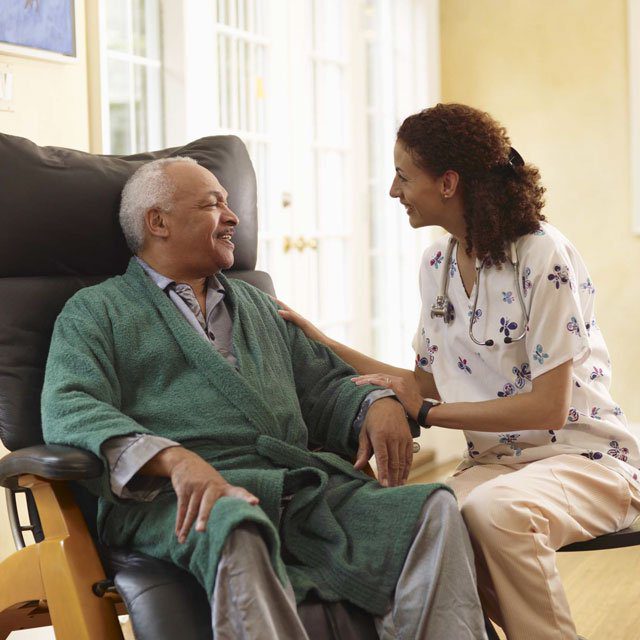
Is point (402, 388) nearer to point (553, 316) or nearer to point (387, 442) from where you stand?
point (387, 442)

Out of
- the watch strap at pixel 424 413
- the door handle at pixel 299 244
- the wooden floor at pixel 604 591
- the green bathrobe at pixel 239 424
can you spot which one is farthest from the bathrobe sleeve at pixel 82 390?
the door handle at pixel 299 244

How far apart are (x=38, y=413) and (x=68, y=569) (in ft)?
1.19

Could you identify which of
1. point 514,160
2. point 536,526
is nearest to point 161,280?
point 514,160

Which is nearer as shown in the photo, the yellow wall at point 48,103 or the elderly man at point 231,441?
the elderly man at point 231,441

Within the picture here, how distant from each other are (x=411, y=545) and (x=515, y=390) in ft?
1.44

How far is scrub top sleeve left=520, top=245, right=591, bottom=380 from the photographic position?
174 cm

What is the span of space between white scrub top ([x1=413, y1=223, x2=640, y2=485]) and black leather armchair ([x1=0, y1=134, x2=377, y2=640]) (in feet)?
1.67

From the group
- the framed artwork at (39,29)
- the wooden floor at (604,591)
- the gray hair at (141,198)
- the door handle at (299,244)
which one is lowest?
the wooden floor at (604,591)

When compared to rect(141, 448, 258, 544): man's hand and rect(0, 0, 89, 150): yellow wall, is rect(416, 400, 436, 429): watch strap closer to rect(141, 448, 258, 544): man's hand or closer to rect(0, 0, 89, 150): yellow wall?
rect(141, 448, 258, 544): man's hand

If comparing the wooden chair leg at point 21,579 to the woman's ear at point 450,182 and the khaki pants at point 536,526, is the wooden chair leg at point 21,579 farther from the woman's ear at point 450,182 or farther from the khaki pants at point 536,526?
the woman's ear at point 450,182

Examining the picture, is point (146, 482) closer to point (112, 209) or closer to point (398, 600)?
point (398, 600)

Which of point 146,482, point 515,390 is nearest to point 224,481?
point 146,482

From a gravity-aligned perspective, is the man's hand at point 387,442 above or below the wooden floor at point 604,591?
above

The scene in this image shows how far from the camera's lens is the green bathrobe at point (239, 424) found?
1.55 m
